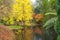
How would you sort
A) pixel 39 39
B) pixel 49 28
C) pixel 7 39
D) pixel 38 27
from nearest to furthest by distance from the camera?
pixel 7 39, pixel 49 28, pixel 39 39, pixel 38 27

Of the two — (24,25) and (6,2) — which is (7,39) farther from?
(24,25)

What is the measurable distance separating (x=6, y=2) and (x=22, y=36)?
6.91 m

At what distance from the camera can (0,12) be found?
13.7m

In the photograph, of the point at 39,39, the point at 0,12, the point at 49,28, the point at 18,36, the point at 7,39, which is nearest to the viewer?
the point at 7,39

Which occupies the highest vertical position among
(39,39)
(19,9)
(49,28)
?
(19,9)

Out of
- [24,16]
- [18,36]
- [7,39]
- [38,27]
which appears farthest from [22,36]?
[7,39]

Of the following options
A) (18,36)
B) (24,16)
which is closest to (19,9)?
(24,16)

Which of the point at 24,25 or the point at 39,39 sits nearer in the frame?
the point at 24,25

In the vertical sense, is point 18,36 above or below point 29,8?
below

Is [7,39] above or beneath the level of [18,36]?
above

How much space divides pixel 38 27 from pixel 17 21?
531cm

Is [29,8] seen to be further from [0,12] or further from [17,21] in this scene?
[0,12]

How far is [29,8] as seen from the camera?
808 inches

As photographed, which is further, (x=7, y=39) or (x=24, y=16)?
(x=24, y=16)
